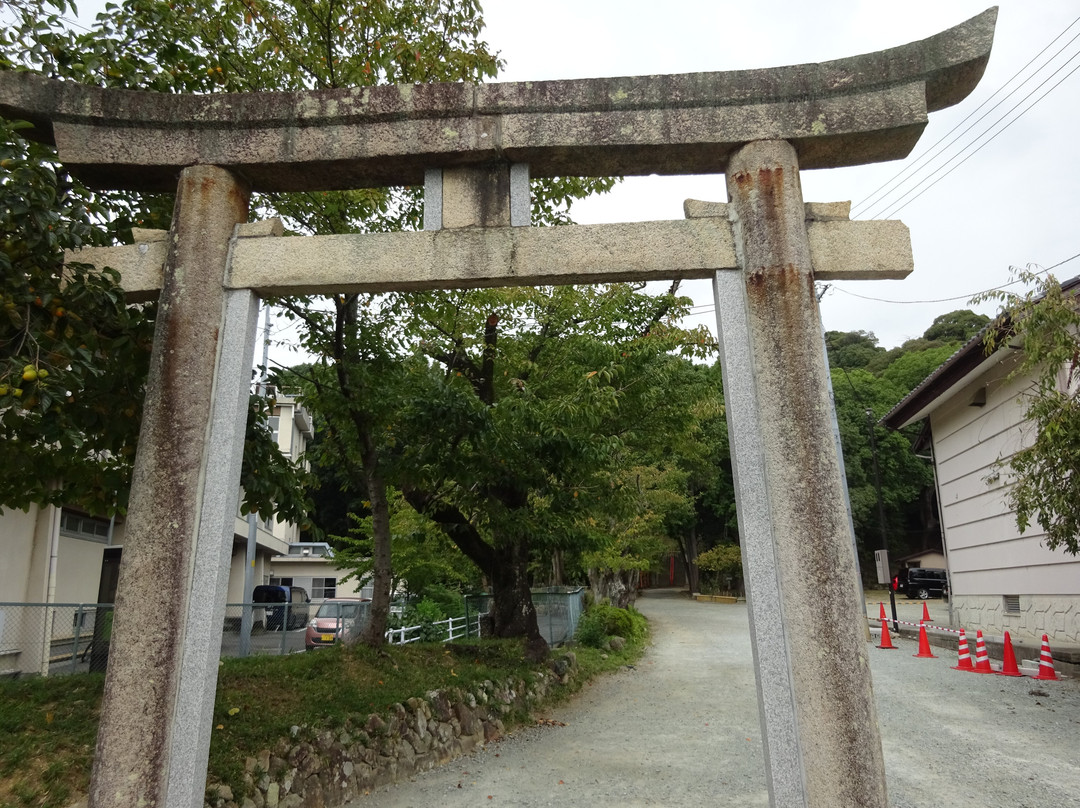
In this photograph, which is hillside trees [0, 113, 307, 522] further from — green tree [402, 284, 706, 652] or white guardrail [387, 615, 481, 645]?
white guardrail [387, 615, 481, 645]

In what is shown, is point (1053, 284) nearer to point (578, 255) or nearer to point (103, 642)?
point (578, 255)

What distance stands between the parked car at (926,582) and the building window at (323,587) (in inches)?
1009

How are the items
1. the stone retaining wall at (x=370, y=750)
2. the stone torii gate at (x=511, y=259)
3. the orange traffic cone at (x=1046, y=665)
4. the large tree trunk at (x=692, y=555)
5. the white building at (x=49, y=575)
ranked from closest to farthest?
the stone torii gate at (x=511, y=259)
the stone retaining wall at (x=370, y=750)
the white building at (x=49, y=575)
the orange traffic cone at (x=1046, y=665)
the large tree trunk at (x=692, y=555)

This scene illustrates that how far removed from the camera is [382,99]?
4500 millimetres

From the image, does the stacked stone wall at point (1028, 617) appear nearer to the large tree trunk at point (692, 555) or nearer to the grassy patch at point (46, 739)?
the grassy patch at point (46, 739)

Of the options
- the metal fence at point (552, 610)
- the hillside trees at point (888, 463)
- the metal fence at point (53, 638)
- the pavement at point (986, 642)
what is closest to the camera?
the metal fence at point (53, 638)

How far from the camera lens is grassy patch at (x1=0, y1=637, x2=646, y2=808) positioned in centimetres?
474

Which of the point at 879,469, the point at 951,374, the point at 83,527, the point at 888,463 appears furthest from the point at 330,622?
the point at 888,463

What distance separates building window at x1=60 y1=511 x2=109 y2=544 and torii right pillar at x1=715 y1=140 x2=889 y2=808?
40.9 feet

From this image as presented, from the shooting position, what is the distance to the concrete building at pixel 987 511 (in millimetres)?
12422

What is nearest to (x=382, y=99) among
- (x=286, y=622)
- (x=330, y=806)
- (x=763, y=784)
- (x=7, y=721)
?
(x=7, y=721)

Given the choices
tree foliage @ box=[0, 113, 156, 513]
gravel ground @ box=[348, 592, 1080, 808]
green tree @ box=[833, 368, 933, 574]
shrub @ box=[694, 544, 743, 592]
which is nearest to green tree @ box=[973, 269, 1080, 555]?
gravel ground @ box=[348, 592, 1080, 808]

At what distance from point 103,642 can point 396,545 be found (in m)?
6.38

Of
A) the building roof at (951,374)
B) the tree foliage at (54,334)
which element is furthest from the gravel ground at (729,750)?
the building roof at (951,374)
